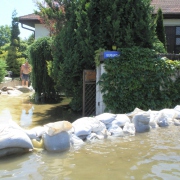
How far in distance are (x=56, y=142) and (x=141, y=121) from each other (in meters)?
2.09

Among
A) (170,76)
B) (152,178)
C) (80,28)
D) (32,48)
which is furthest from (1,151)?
(32,48)

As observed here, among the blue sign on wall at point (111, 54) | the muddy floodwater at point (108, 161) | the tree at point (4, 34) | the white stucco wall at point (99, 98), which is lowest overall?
the muddy floodwater at point (108, 161)

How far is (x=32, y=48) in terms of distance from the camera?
33.7ft

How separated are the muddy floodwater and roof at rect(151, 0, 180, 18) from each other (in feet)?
32.1

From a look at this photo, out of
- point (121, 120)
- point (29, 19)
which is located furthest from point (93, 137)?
point (29, 19)

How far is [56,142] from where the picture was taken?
15.6ft

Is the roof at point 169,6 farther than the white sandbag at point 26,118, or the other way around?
the roof at point 169,6

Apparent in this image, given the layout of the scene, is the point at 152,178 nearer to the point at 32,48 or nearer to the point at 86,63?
the point at 86,63

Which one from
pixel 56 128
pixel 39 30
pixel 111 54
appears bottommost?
pixel 56 128

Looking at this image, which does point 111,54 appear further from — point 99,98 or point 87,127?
point 87,127

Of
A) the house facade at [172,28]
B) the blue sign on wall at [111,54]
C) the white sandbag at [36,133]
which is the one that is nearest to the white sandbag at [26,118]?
the white sandbag at [36,133]

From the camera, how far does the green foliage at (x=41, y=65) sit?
1021 centimetres

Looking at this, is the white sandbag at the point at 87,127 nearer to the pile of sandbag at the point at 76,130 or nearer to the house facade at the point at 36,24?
the pile of sandbag at the point at 76,130

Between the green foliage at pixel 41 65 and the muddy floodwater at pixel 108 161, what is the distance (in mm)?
5420
